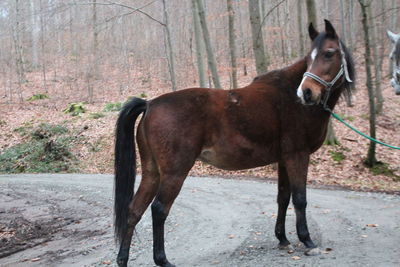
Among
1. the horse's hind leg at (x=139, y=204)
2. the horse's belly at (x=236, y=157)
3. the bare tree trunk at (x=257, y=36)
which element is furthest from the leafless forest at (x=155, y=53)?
the horse's hind leg at (x=139, y=204)

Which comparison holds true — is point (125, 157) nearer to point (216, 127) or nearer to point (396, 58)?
point (216, 127)

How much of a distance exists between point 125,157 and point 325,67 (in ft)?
8.72

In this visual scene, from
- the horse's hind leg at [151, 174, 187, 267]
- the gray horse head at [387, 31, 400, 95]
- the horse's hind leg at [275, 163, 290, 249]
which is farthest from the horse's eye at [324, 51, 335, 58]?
the horse's hind leg at [151, 174, 187, 267]

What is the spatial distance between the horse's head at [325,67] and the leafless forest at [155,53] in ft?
26.5

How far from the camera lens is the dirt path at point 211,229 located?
15.2 feet

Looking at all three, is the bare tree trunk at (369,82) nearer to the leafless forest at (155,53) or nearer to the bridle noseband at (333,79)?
the leafless forest at (155,53)

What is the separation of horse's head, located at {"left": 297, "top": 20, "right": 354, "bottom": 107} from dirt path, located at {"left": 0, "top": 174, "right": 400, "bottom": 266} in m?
1.95

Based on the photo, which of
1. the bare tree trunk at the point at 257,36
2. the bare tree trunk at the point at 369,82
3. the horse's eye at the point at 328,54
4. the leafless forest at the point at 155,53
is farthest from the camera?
the leafless forest at the point at 155,53

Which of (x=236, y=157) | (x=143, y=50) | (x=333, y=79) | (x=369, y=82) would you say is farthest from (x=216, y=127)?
(x=143, y=50)

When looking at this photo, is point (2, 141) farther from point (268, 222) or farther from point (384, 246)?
point (384, 246)

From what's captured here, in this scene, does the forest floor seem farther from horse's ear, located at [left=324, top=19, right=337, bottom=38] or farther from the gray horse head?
horse's ear, located at [left=324, top=19, right=337, bottom=38]

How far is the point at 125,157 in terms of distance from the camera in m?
4.45

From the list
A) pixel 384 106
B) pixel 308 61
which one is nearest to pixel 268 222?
pixel 308 61

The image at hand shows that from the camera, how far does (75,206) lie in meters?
9.11
